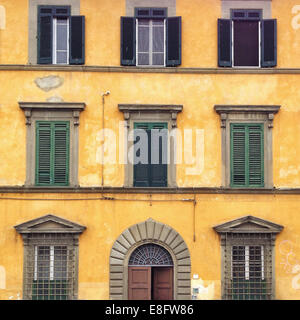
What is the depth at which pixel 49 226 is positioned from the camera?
2419 cm

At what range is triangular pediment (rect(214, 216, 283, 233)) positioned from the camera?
79.5 ft

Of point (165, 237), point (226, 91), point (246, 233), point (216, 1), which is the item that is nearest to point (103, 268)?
point (165, 237)

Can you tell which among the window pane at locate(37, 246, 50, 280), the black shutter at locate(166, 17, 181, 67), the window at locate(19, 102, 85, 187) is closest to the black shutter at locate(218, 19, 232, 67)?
the black shutter at locate(166, 17, 181, 67)

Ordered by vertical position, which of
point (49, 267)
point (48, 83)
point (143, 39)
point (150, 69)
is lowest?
point (49, 267)

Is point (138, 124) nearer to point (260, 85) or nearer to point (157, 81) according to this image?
point (157, 81)

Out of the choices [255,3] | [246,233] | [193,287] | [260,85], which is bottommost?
[193,287]

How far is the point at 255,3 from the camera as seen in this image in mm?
25156

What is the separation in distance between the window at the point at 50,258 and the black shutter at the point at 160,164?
8.55 ft

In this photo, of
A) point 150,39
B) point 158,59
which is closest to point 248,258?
point 158,59

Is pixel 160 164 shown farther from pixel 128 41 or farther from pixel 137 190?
pixel 128 41

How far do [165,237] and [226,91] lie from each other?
4713 millimetres

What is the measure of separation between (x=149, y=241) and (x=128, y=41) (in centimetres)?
598

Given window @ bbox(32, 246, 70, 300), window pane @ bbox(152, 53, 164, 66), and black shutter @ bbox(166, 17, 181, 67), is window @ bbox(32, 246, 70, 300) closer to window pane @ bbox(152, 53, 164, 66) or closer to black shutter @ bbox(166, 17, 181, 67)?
window pane @ bbox(152, 53, 164, 66)

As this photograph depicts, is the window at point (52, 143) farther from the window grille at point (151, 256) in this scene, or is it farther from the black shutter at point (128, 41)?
the window grille at point (151, 256)
